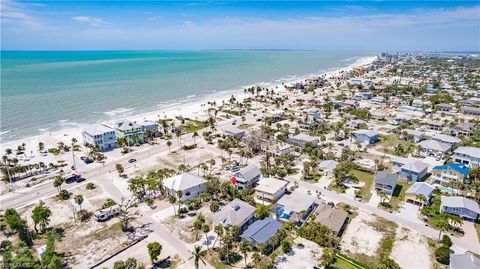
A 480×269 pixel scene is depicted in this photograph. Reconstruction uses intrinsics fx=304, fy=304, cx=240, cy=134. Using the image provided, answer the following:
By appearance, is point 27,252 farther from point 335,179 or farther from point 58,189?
point 335,179

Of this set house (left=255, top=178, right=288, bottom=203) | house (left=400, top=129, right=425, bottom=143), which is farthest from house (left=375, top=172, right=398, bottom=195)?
house (left=400, top=129, right=425, bottom=143)

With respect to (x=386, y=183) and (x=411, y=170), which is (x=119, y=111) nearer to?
(x=386, y=183)

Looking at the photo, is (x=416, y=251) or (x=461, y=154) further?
(x=461, y=154)

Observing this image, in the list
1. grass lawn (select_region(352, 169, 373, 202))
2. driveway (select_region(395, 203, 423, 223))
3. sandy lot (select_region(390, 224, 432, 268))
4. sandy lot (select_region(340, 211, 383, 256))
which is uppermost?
grass lawn (select_region(352, 169, 373, 202))

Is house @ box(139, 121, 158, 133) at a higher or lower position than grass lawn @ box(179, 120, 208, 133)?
higher

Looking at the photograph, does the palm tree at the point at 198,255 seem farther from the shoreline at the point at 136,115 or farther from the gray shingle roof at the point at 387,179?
the shoreline at the point at 136,115

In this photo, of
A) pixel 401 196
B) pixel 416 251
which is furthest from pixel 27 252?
pixel 401 196

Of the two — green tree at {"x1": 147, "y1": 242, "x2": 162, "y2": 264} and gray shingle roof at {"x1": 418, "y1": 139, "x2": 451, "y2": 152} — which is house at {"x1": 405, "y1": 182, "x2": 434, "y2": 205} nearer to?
gray shingle roof at {"x1": 418, "y1": 139, "x2": 451, "y2": 152}
